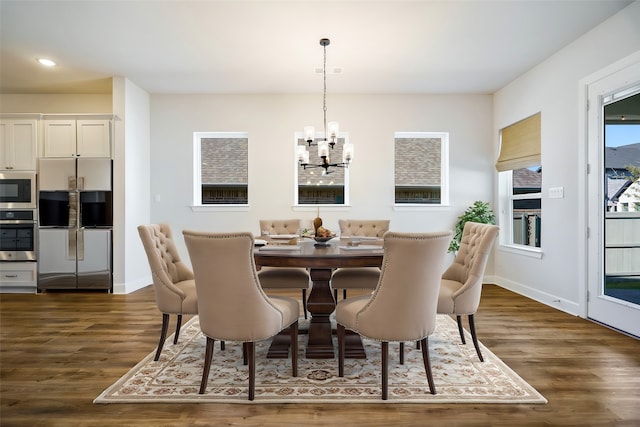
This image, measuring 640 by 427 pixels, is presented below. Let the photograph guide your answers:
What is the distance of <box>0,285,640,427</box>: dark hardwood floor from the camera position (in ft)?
5.78

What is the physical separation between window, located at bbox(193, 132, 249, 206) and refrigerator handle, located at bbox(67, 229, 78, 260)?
5.20 ft

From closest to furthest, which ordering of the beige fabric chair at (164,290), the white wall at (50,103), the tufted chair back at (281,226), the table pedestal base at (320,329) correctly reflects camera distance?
1. the beige fabric chair at (164,290)
2. the table pedestal base at (320,329)
3. the tufted chair back at (281,226)
4. the white wall at (50,103)

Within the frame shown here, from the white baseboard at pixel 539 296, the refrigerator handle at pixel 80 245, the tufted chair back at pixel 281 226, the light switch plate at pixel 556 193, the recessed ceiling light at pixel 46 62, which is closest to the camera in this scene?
the white baseboard at pixel 539 296

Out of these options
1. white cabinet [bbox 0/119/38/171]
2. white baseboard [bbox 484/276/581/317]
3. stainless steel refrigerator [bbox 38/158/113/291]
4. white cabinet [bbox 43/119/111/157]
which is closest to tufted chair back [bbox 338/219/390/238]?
white baseboard [bbox 484/276/581/317]

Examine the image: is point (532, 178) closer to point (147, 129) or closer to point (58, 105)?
point (147, 129)

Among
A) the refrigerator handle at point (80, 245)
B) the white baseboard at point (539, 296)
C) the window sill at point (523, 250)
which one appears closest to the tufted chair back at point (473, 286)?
the white baseboard at point (539, 296)

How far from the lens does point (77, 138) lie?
15.3ft

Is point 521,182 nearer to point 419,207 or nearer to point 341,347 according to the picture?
point 419,207

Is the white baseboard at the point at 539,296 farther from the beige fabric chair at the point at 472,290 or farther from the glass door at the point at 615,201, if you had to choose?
the beige fabric chair at the point at 472,290

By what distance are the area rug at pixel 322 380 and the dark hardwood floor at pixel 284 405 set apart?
0.07m

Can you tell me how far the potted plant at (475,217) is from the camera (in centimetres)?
Result: 491

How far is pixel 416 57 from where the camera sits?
3.93m

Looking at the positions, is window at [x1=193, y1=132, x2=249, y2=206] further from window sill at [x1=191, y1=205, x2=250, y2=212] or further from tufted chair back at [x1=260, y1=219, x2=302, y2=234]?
tufted chair back at [x1=260, y1=219, x2=302, y2=234]

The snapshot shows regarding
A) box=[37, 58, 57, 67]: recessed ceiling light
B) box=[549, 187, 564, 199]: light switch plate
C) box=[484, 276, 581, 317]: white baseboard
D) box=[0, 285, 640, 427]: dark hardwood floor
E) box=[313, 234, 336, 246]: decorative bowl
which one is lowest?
box=[0, 285, 640, 427]: dark hardwood floor
